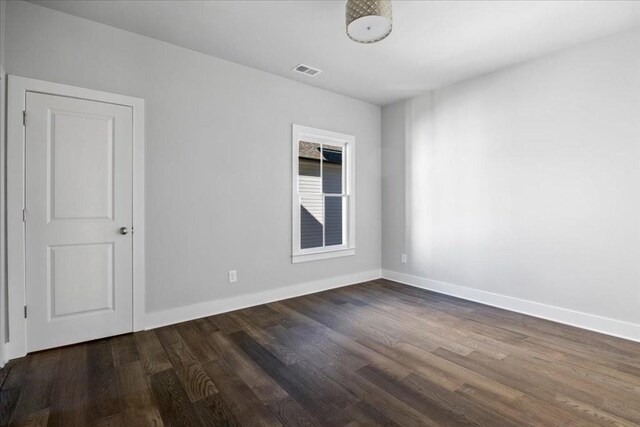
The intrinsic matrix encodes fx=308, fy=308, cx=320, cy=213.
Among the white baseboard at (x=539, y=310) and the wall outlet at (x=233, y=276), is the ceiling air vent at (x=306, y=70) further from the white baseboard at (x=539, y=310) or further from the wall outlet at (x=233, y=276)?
the white baseboard at (x=539, y=310)

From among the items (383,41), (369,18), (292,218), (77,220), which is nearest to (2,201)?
(77,220)

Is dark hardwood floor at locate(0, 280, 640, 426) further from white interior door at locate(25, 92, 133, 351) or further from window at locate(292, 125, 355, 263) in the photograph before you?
window at locate(292, 125, 355, 263)

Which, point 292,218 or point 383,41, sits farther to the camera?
point 292,218

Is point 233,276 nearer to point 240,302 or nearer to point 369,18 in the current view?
point 240,302

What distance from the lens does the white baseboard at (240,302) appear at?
3055mm

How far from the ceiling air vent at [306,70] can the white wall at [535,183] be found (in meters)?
1.65

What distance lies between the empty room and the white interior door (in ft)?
0.05

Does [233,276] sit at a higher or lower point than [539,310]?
higher

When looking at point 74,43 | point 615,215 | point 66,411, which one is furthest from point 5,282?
point 615,215

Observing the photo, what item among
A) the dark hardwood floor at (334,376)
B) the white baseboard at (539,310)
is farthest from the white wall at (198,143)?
the white baseboard at (539,310)

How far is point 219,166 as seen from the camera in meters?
3.41

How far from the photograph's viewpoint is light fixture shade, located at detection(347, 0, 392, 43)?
6.88ft

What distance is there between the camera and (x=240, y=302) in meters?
3.57

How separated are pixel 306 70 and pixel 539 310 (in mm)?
3771
